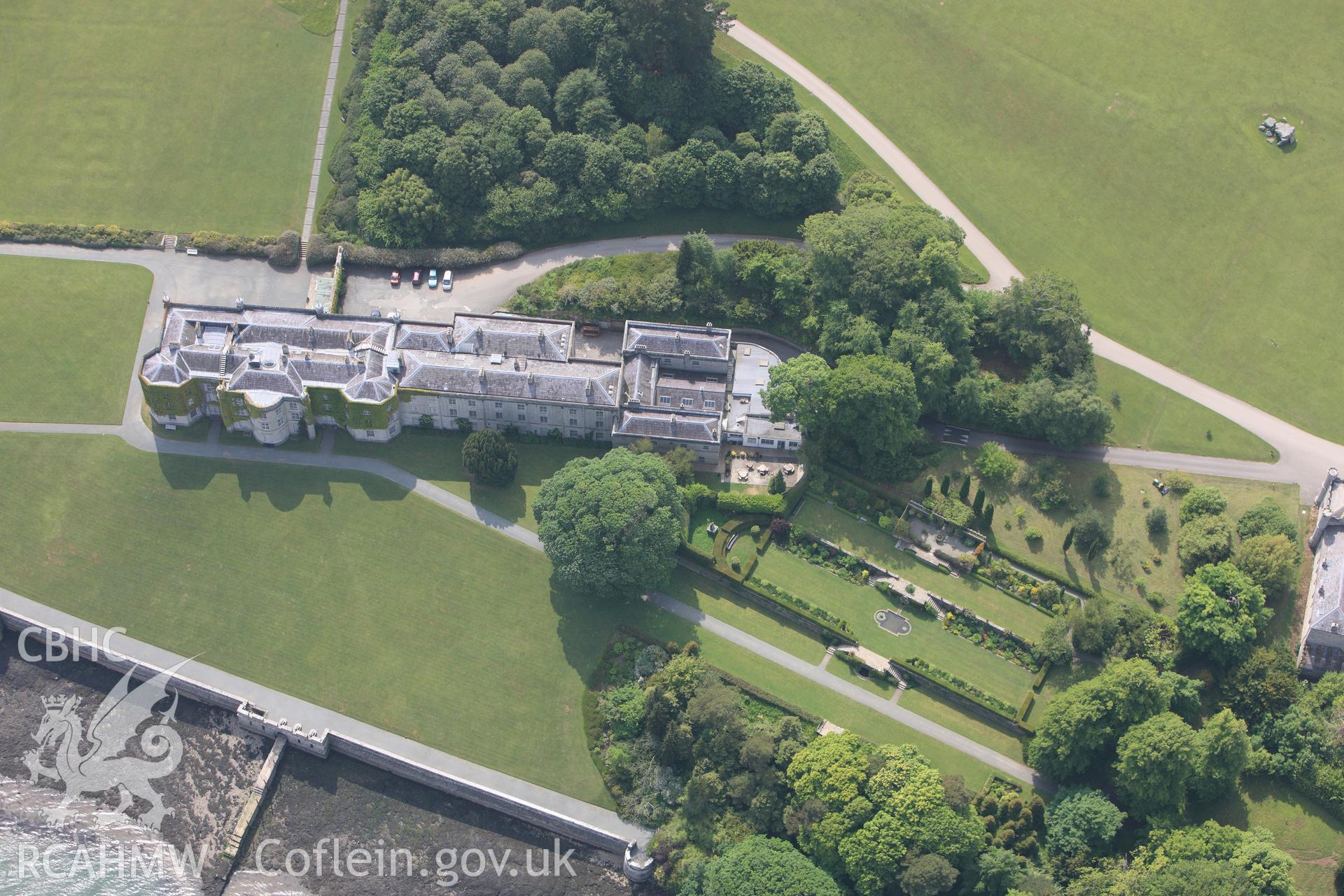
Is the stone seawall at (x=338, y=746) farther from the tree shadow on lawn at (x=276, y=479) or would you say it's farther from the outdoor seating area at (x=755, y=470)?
the outdoor seating area at (x=755, y=470)

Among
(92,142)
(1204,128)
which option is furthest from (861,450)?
(92,142)

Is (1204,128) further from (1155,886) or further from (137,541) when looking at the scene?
(137,541)

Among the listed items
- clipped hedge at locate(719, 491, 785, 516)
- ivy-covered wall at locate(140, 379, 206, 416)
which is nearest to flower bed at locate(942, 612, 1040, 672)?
clipped hedge at locate(719, 491, 785, 516)

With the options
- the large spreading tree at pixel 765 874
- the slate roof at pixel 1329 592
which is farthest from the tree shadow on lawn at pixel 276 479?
the slate roof at pixel 1329 592

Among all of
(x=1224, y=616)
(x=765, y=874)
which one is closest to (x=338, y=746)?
(x=765, y=874)

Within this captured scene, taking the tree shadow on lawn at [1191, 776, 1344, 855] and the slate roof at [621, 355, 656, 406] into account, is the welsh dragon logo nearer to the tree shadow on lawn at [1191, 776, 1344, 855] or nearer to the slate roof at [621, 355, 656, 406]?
the slate roof at [621, 355, 656, 406]

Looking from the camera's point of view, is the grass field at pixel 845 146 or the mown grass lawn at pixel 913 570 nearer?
the mown grass lawn at pixel 913 570
